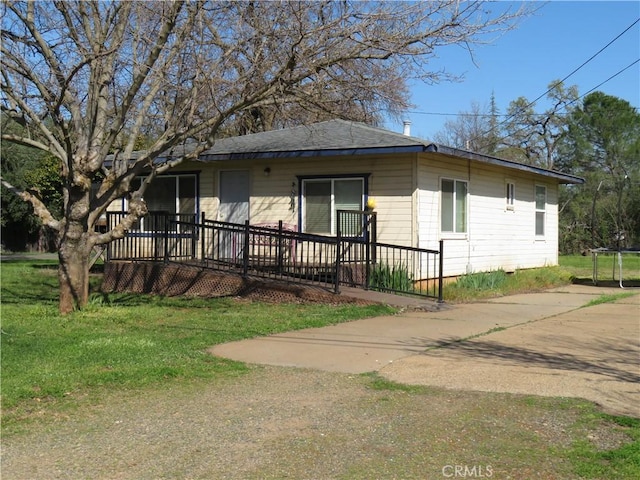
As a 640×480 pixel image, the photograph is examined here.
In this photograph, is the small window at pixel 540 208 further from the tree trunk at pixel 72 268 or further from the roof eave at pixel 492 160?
the tree trunk at pixel 72 268

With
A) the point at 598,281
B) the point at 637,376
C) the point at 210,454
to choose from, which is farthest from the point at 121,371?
the point at 598,281

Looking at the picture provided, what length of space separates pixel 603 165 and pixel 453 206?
3256 cm

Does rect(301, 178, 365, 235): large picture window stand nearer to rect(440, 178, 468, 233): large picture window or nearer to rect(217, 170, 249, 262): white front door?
rect(217, 170, 249, 262): white front door

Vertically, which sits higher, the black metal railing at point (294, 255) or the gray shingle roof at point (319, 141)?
the gray shingle roof at point (319, 141)

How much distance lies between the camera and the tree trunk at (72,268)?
10875 millimetres

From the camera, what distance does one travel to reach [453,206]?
16.4 meters

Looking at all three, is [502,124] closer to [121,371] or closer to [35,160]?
[35,160]

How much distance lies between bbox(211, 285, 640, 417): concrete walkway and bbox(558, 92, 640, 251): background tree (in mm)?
27428

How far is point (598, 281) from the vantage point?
1970cm

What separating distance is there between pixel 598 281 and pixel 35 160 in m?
28.7

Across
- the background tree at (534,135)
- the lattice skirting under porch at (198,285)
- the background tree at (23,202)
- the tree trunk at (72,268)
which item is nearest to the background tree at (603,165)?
the background tree at (534,135)

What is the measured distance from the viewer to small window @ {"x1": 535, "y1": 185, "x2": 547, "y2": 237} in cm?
2095

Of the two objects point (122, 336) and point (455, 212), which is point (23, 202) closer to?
point (455, 212)

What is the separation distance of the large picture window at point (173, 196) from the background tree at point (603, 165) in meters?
26.1
